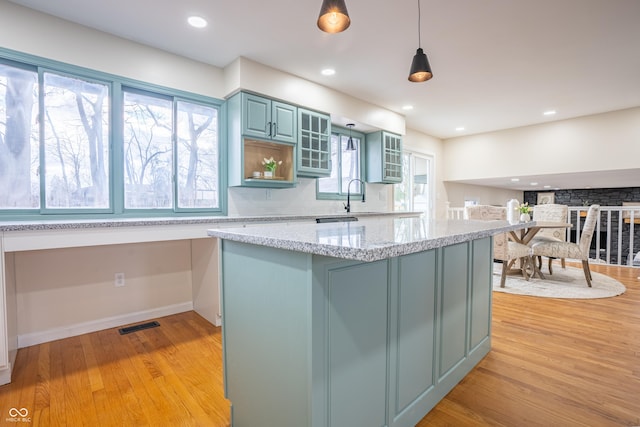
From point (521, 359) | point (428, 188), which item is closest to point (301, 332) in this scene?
point (521, 359)

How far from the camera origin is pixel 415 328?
1.49m

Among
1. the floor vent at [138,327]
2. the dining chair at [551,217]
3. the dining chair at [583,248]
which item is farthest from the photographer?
the dining chair at [551,217]

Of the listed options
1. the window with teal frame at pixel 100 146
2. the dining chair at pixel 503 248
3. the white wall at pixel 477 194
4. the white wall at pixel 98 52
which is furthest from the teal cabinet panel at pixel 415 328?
the white wall at pixel 477 194

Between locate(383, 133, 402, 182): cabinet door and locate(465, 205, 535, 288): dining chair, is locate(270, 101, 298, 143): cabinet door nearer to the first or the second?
locate(383, 133, 402, 182): cabinet door

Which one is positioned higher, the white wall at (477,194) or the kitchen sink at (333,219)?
the white wall at (477,194)

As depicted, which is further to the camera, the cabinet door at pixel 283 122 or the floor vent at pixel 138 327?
the cabinet door at pixel 283 122

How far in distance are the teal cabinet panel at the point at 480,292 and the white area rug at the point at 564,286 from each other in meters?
1.82

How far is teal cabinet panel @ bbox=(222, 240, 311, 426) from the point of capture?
1.08 m

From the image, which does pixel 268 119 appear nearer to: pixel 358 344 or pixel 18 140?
pixel 18 140

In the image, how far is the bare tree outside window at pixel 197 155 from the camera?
123 inches

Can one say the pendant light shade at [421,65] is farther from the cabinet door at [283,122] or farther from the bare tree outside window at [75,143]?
the bare tree outside window at [75,143]

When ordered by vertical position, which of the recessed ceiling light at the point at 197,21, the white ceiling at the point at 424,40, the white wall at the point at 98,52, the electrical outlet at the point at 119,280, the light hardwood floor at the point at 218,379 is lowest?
the light hardwood floor at the point at 218,379

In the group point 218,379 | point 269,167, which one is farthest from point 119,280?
point 269,167

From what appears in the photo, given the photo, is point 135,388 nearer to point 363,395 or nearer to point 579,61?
point 363,395
